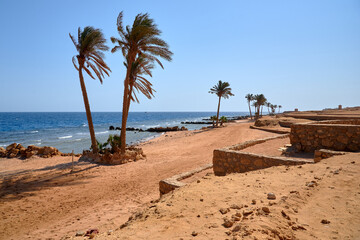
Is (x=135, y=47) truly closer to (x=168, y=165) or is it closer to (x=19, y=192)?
(x=168, y=165)

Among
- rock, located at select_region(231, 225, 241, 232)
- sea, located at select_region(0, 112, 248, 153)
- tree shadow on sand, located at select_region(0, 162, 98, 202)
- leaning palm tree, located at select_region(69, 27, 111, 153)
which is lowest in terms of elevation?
sea, located at select_region(0, 112, 248, 153)

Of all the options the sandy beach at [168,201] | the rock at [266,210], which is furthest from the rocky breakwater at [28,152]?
the rock at [266,210]

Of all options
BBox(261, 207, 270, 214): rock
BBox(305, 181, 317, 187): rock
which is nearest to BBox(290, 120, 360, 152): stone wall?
BBox(305, 181, 317, 187): rock

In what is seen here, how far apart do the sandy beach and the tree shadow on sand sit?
0.04 metres

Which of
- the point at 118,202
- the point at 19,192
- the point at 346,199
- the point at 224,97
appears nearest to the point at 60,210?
the point at 118,202

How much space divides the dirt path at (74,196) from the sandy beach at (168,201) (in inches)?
1.1

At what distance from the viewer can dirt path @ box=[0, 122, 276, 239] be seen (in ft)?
19.2

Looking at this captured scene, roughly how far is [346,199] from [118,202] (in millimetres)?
6586

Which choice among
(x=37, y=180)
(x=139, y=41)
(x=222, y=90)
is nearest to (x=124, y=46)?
(x=139, y=41)

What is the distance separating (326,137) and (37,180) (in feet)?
43.0

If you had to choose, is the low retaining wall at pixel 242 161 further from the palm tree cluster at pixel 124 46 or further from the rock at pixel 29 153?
the rock at pixel 29 153

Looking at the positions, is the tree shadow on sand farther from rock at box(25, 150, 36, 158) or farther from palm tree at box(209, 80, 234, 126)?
palm tree at box(209, 80, 234, 126)

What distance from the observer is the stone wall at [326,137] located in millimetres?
7312

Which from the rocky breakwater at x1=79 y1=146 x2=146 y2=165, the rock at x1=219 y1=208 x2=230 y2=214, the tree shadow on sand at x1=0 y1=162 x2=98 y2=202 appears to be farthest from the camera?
the rocky breakwater at x1=79 y1=146 x2=146 y2=165
